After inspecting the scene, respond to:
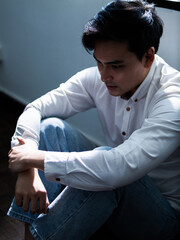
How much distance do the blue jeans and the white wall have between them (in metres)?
0.55

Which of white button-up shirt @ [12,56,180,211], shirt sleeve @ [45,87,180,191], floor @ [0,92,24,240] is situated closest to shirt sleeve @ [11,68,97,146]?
white button-up shirt @ [12,56,180,211]

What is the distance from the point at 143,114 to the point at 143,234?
0.40m

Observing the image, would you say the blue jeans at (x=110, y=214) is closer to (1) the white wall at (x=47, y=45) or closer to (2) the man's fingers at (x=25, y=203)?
(2) the man's fingers at (x=25, y=203)

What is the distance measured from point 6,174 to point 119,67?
977 mm

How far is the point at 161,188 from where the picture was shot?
1241 mm

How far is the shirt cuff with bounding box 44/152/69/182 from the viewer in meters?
Result: 1.05

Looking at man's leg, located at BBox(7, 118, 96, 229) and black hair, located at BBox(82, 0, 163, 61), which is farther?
man's leg, located at BBox(7, 118, 96, 229)

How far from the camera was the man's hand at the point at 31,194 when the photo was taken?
1.10 m

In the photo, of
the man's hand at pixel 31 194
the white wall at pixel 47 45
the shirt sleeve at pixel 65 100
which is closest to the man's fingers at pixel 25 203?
the man's hand at pixel 31 194

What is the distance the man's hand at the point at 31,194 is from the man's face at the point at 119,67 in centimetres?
38

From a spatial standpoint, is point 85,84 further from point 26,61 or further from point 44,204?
point 26,61

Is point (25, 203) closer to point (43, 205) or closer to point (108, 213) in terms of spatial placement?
point (43, 205)

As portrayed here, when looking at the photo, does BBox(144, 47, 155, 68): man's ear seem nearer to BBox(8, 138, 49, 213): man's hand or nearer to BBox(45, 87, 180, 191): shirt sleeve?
BBox(45, 87, 180, 191): shirt sleeve

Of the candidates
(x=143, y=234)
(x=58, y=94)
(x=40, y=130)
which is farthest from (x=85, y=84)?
(x=143, y=234)
